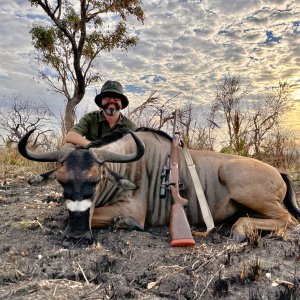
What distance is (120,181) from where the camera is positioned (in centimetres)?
405

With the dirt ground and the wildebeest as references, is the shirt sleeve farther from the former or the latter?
the dirt ground

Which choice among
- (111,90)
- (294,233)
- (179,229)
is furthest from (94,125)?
(294,233)

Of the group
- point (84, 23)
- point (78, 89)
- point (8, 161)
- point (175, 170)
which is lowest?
point (8, 161)

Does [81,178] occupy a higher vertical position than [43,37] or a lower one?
lower

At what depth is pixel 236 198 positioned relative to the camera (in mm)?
4262

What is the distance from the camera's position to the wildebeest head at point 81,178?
3592 mm

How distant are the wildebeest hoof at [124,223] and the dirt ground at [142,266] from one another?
9 cm

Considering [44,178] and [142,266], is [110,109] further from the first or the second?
[142,266]

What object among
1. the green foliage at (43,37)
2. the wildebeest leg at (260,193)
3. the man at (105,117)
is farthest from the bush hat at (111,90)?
the green foliage at (43,37)

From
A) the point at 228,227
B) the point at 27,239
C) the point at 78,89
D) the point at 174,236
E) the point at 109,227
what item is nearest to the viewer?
the point at 174,236

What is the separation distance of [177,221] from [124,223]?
63cm

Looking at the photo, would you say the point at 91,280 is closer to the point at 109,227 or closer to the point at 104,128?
the point at 109,227

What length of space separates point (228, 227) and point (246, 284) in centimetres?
179

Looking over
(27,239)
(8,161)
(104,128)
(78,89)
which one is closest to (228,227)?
(27,239)
